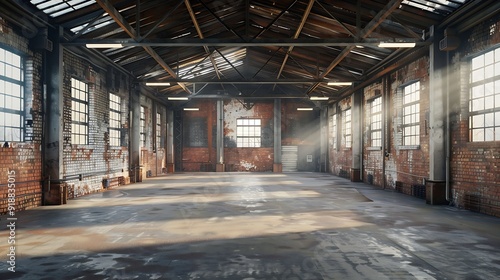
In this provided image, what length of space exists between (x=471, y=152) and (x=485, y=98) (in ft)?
4.39

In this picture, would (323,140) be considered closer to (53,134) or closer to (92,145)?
(92,145)

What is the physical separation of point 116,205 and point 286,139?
17372 mm

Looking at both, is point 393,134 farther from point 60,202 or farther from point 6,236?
point 6,236

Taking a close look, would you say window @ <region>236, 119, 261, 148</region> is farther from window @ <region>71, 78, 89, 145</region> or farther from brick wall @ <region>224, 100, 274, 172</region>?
window @ <region>71, 78, 89, 145</region>

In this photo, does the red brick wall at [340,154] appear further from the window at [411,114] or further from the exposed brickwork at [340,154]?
the window at [411,114]

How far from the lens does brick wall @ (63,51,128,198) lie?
1123cm

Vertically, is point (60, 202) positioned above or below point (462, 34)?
below

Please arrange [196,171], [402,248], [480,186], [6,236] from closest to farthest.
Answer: [402,248] → [6,236] → [480,186] → [196,171]

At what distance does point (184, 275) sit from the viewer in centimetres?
431

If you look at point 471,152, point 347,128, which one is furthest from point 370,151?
point 471,152

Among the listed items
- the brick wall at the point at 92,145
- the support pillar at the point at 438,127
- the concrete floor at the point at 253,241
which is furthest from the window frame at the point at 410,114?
the brick wall at the point at 92,145

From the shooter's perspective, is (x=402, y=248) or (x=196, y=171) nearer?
(x=402, y=248)

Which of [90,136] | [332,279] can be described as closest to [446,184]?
[332,279]

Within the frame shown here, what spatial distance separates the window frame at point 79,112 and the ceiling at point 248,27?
1432 mm
